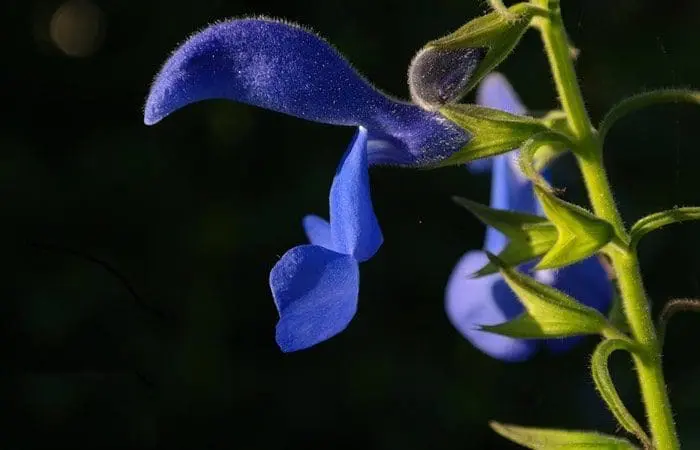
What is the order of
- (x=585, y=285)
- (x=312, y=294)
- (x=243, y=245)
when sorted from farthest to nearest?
(x=243, y=245) < (x=585, y=285) < (x=312, y=294)

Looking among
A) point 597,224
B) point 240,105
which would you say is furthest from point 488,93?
point 240,105

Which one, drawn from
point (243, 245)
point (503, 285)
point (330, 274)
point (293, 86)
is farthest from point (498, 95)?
point (243, 245)

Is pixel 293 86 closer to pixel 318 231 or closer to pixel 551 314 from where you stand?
pixel 318 231

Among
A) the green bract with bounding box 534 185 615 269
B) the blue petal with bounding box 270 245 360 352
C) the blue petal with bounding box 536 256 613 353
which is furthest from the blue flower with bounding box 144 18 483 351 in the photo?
the blue petal with bounding box 536 256 613 353

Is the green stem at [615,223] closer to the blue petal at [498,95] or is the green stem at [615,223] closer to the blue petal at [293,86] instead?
the blue petal at [293,86]

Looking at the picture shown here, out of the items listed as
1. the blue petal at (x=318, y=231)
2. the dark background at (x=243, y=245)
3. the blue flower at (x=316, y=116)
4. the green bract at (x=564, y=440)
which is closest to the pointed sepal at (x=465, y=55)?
the blue flower at (x=316, y=116)

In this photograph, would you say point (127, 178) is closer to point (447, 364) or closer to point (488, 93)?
point (447, 364)

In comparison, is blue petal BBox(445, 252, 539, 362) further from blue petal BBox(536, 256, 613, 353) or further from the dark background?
the dark background
